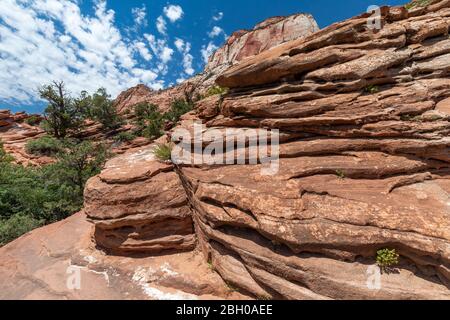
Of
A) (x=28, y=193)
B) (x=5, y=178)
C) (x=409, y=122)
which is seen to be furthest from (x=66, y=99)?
(x=409, y=122)

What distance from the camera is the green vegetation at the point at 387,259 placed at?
467cm

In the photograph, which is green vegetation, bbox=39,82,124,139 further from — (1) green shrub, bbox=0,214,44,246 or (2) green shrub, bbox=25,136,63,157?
(1) green shrub, bbox=0,214,44,246

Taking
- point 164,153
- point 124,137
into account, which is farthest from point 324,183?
point 124,137

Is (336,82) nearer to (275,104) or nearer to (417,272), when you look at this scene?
(275,104)

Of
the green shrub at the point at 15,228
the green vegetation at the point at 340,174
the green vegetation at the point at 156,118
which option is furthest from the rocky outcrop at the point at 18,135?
the green vegetation at the point at 340,174

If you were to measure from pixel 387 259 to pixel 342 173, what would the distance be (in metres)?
2.30

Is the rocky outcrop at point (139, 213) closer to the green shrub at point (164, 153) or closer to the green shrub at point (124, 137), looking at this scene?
the green shrub at point (164, 153)

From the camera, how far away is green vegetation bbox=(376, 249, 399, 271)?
4672 mm

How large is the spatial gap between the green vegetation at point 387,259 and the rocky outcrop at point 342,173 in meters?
0.14

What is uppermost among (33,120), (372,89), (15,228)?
(33,120)

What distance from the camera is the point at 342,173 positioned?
624 cm

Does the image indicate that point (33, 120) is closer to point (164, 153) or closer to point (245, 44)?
point (164, 153)

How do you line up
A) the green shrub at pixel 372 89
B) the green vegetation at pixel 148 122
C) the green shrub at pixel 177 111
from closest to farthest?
the green shrub at pixel 372 89 → the green vegetation at pixel 148 122 → the green shrub at pixel 177 111

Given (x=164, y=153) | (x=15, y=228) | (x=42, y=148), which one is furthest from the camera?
(x=42, y=148)
